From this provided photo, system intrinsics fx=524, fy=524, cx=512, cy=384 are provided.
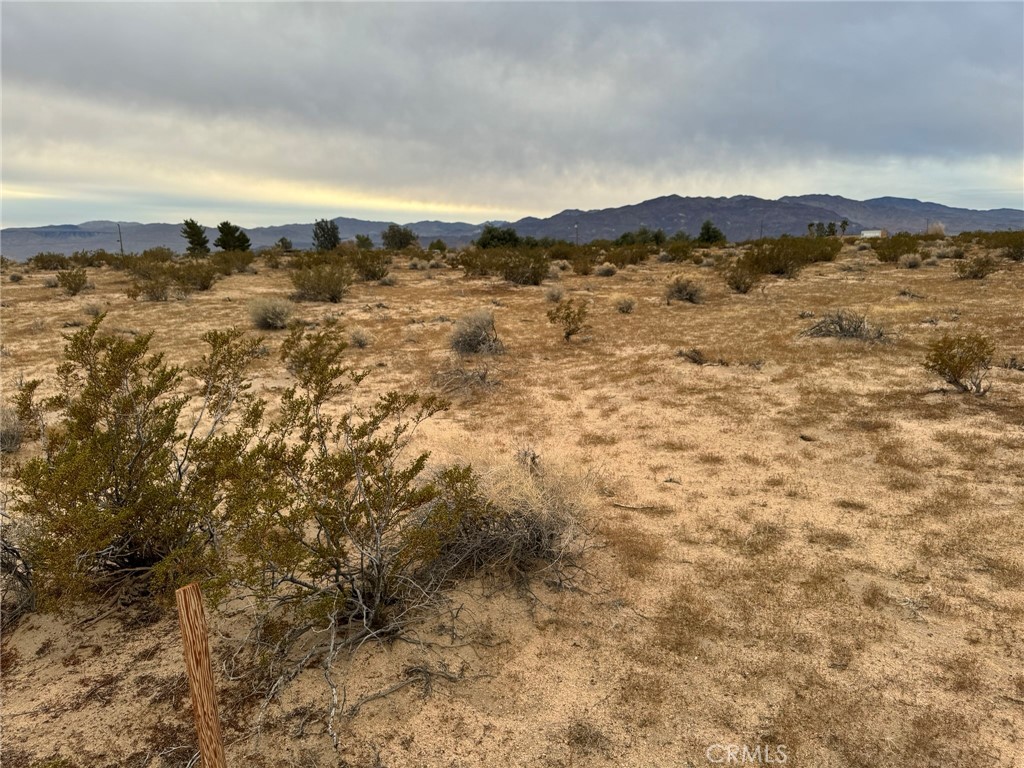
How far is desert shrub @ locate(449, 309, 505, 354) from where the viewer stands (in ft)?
33.8

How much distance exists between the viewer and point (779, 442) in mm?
6059

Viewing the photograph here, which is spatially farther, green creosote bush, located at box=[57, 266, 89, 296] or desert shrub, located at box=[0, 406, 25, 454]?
green creosote bush, located at box=[57, 266, 89, 296]

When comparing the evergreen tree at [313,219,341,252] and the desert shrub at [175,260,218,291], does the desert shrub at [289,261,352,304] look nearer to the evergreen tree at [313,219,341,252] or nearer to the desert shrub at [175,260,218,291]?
the desert shrub at [175,260,218,291]

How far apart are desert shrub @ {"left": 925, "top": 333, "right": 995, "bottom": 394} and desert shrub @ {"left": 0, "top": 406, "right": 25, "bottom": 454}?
38.4 ft

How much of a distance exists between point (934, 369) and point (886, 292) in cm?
949

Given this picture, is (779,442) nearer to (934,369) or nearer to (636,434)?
(636,434)

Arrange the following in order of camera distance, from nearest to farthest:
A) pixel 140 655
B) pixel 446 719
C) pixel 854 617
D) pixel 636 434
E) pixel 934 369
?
pixel 446 719
pixel 140 655
pixel 854 617
pixel 636 434
pixel 934 369

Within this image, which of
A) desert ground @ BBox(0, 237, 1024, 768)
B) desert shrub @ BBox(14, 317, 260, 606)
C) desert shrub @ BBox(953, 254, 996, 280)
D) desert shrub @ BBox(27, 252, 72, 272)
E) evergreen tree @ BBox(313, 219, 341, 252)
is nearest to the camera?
desert ground @ BBox(0, 237, 1024, 768)

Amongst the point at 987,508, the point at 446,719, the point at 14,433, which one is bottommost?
the point at 446,719

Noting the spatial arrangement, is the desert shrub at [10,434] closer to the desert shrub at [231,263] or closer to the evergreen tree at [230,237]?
the desert shrub at [231,263]

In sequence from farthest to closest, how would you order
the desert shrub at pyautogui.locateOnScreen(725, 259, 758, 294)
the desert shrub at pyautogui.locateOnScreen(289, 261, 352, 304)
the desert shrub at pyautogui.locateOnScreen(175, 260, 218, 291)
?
the desert shrub at pyautogui.locateOnScreen(175, 260, 218, 291)
the desert shrub at pyautogui.locateOnScreen(289, 261, 352, 304)
the desert shrub at pyautogui.locateOnScreen(725, 259, 758, 294)

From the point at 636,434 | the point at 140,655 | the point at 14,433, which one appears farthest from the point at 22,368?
the point at 636,434

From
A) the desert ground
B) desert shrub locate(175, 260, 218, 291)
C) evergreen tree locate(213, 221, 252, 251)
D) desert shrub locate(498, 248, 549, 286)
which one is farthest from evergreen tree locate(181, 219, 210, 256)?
the desert ground

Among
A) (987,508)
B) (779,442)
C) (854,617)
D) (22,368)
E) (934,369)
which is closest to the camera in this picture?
(854,617)
